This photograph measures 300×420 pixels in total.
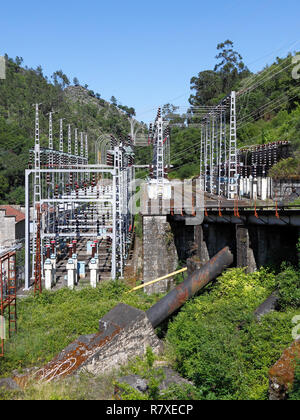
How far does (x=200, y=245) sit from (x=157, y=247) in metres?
1.66

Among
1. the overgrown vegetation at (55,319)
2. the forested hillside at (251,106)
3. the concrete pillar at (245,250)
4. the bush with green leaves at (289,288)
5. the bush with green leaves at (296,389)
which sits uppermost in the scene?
the forested hillside at (251,106)

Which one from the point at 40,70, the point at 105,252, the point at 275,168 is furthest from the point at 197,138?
the point at 40,70

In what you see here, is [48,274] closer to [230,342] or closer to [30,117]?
[230,342]

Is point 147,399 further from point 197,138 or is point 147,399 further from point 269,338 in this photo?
point 197,138

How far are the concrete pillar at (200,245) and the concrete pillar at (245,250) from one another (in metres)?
2.82

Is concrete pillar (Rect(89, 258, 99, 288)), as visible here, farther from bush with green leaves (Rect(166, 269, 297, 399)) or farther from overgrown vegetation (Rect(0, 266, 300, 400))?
bush with green leaves (Rect(166, 269, 297, 399))

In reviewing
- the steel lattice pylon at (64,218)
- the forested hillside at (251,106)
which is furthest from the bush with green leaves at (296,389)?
the forested hillside at (251,106)

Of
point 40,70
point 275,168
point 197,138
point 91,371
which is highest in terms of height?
point 40,70

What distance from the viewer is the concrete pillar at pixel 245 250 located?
40.3 ft

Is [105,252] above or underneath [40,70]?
underneath

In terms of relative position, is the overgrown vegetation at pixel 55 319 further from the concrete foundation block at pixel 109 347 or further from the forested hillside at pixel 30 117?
the forested hillside at pixel 30 117

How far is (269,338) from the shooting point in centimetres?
802

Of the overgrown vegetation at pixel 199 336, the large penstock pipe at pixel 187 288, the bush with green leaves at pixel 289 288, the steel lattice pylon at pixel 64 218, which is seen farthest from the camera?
the steel lattice pylon at pixel 64 218

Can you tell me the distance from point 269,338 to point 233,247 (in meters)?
5.79
